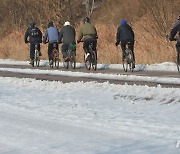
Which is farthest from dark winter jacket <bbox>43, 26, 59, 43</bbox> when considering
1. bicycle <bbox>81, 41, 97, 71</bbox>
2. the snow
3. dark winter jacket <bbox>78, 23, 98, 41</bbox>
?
the snow

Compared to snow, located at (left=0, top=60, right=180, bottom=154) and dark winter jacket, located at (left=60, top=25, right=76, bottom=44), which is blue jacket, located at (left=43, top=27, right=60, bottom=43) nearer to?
dark winter jacket, located at (left=60, top=25, right=76, bottom=44)

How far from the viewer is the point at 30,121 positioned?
744 cm

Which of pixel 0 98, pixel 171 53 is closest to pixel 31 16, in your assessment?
pixel 171 53

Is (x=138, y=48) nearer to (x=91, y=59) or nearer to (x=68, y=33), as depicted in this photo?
(x=68, y=33)

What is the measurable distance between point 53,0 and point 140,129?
28236mm

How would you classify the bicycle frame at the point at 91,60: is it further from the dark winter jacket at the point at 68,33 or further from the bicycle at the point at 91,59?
the dark winter jacket at the point at 68,33

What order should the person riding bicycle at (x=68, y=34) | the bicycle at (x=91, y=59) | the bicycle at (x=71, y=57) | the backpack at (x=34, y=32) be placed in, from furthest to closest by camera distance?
1. the backpack at (x=34, y=32)
2. the bicycle at (x=71, y=57)
3. the person riding bicycle at (x=68, y=34)
4. the bicycle at (x=91, y=59)

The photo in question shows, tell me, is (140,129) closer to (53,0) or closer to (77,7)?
(53,0)

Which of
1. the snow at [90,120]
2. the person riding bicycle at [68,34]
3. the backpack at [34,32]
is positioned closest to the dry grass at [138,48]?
the person riding bicycle at [68,34]

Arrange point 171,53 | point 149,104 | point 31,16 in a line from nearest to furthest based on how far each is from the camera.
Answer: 1. point 149,104
2. point 171,53
3. point 31,16

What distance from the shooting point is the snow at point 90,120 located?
5.62 m

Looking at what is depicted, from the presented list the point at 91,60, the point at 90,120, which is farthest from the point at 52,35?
the point at 90,120

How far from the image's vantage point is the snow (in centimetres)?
562

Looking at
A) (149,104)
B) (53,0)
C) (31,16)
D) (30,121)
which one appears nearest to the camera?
(30,121)
